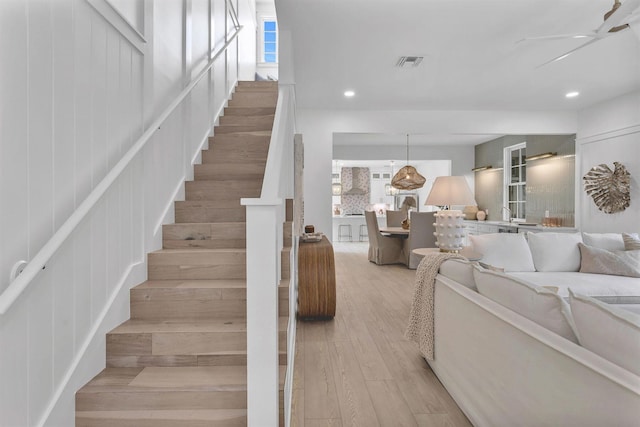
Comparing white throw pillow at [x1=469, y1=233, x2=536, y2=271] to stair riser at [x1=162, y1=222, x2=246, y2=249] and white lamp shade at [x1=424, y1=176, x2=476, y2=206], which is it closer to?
white lamp shade at [x1=424, y1=176, x2=476, y2=206]

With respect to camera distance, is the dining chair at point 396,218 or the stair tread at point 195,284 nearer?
the stair tread at point 195,284

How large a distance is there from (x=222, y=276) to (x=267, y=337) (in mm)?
1016

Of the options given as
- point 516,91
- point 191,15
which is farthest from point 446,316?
point 516,91

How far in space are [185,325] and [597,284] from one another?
337cm

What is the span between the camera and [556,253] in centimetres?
386

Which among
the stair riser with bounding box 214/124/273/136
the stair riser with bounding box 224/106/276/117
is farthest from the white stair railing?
the stair riser with bounding box 224/106/276/117

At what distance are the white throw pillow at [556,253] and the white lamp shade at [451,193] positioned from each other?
1.17 meters

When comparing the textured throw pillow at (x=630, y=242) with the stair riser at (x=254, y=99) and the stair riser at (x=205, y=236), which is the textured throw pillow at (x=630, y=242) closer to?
the stair riser at (x=205, y=236)

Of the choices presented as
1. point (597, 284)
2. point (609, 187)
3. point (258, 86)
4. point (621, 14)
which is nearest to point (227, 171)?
point (258, 86)

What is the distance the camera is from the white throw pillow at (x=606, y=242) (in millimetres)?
3893

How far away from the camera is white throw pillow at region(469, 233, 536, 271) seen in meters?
3.83

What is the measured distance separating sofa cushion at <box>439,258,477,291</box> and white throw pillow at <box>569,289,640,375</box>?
0.81 meters

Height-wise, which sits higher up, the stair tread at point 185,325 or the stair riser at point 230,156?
the stair riser at point 230,156

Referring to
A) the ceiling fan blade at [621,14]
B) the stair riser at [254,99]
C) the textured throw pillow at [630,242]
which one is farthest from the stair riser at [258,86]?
the textured throw pillow at [630,242]
